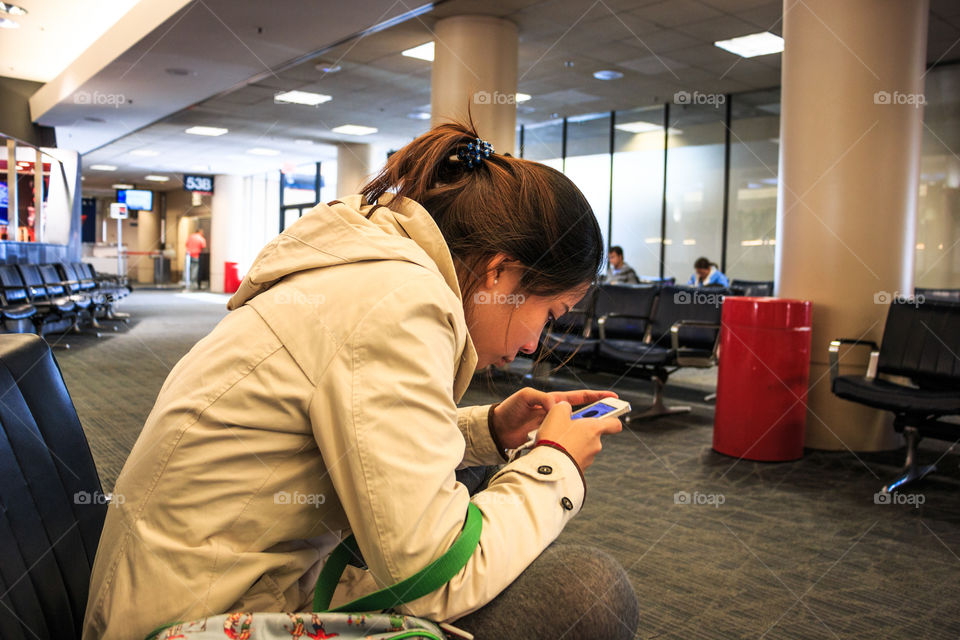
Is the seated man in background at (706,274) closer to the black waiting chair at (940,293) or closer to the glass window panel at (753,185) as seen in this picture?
the glass window panel at (753,185)

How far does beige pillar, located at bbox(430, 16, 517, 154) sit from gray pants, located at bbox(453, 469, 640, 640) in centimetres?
586

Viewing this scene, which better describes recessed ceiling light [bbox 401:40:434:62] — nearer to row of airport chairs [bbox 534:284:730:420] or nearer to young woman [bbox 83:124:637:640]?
row of airport chairs [bbox 534:284:730:420]

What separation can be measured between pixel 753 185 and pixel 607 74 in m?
2.68

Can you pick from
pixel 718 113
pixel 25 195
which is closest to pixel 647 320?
pixel 718 113

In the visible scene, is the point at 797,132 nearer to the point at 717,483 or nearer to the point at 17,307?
the point at 717,483

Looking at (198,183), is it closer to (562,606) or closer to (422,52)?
(422,52)

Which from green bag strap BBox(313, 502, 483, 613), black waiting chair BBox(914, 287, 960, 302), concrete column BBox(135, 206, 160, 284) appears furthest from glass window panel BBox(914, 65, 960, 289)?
concrete column BBox(135, 206, 160, 284)

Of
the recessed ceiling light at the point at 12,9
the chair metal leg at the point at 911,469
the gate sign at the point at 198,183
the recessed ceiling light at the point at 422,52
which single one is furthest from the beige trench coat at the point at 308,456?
the gate sign at the point at 198,183

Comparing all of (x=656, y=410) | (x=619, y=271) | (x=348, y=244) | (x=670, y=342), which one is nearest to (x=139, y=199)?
(x=619, y=271)

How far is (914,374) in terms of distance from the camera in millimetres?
3934

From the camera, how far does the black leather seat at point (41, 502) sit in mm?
869

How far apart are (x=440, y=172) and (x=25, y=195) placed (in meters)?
13.2

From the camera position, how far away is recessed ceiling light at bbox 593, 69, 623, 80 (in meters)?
8.36

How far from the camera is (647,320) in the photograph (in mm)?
5496
